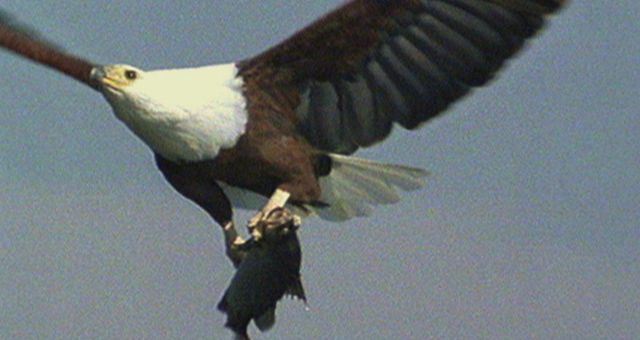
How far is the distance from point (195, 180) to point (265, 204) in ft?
1.94

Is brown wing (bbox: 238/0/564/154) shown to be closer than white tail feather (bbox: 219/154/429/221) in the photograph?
A: Yes

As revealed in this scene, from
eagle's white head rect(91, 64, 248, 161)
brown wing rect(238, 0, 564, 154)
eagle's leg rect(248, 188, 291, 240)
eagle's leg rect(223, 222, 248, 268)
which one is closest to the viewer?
eagle's leg rect(248, 188, 291, 240)

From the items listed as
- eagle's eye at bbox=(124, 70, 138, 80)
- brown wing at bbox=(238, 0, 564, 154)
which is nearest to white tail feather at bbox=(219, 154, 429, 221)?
brown wing at bbox=(238, 0, 564, 154)

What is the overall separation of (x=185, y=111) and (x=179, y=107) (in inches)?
1.4

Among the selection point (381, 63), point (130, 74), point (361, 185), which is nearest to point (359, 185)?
point (361, 185)

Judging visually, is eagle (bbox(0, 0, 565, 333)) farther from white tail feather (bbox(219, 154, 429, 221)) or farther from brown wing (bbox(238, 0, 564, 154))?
white tail feather (bbox(219, 154, 429, 221))

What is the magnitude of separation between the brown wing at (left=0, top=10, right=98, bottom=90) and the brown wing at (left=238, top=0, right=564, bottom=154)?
30.0 inches

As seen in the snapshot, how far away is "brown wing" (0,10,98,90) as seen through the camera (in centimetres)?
1218

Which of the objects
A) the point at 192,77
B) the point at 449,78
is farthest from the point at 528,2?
the point at 192,77

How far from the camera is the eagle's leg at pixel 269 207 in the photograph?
1091 cm

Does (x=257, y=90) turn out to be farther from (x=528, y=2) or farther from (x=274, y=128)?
(x=528, y=2)

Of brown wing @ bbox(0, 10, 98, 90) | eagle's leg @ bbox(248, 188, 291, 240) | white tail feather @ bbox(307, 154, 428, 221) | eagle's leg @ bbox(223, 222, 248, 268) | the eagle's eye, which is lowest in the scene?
white tail feather @ bbox(307, 154, 428, 221)

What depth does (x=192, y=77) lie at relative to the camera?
39.8ft

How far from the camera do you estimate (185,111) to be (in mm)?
11945
